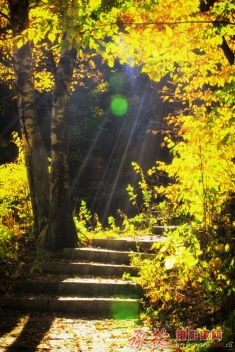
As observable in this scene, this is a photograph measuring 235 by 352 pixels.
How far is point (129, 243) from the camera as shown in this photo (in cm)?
803

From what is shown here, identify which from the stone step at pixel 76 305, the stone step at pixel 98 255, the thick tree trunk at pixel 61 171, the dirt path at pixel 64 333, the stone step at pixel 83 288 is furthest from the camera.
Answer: the thick tree trunk at pixel 61 171

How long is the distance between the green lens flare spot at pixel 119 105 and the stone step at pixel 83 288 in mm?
17008

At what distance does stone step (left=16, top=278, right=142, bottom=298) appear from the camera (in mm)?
6773

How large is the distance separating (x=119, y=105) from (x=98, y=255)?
54.0 ft

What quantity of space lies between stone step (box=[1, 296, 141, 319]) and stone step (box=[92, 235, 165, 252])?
1529 millimetres

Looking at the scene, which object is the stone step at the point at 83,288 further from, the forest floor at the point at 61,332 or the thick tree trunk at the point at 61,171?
the thick tree trunk at the point at 61,171

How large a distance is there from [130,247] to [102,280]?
1.17m

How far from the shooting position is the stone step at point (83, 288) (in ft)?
22.2

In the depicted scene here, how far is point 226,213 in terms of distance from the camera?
4.44 meters

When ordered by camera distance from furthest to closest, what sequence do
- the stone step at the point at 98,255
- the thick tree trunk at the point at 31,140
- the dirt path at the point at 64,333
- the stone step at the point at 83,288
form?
the thick tree trunk at the point at 31,140, the stone step at the point at 98,255, the stone step at the point at 83,288, the dirt path at the point at 64,333

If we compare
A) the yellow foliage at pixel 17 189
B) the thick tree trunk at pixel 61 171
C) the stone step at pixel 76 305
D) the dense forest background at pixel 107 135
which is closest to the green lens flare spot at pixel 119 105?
the dense forest background at pixel 107 135

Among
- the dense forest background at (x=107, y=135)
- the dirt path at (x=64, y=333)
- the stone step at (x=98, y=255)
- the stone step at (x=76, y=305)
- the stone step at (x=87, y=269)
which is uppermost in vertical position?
the dense forest background at (x=107, y=135)

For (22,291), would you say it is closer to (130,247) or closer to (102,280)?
(102,280)

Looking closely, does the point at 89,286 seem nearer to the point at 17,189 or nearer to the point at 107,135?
the point at 17,189
